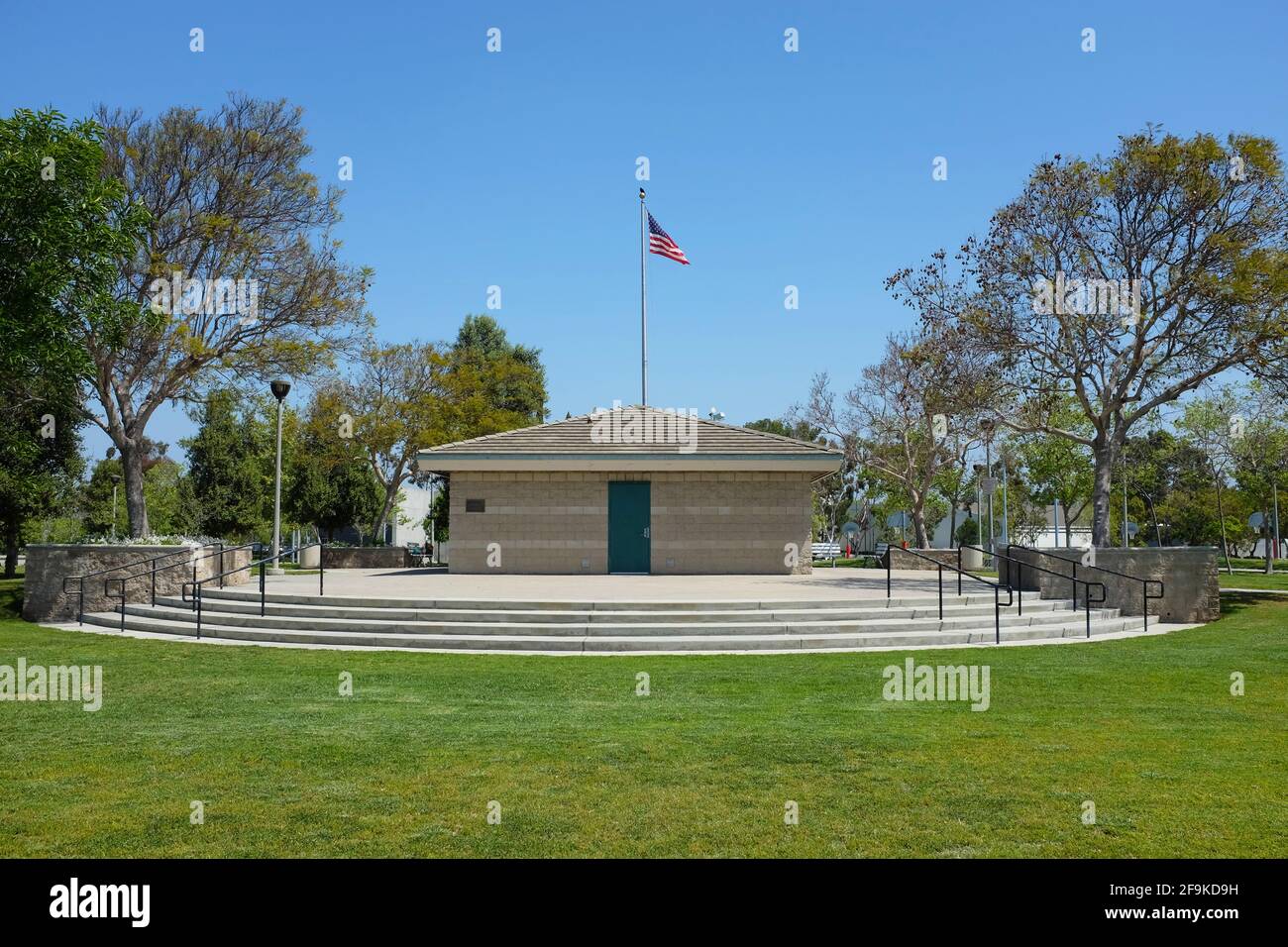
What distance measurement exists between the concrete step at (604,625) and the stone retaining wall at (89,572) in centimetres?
351

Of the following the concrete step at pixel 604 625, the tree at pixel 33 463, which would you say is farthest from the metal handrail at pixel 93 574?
the tree at pixel 33 463

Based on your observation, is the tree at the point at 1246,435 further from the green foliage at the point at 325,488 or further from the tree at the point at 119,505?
the tree at the point at 119,505


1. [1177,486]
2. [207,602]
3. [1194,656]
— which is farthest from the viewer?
[1177,486]

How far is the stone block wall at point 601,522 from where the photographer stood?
2606cm

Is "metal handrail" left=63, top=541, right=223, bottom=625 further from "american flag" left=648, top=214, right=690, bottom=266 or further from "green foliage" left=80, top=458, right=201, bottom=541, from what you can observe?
"green foliage" left=80, top=458, right=201, bottom=541

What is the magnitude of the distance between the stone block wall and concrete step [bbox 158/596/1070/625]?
9289 mm

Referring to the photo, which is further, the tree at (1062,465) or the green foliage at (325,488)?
the tree at (1062,465)

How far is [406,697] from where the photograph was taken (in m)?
10.3

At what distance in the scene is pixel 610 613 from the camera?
15.5 meters

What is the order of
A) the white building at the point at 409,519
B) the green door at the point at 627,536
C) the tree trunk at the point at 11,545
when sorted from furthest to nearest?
the white building at the point at 409,519 < the tree trunk at the point at 11,545 < the green door at the point at 627,536
